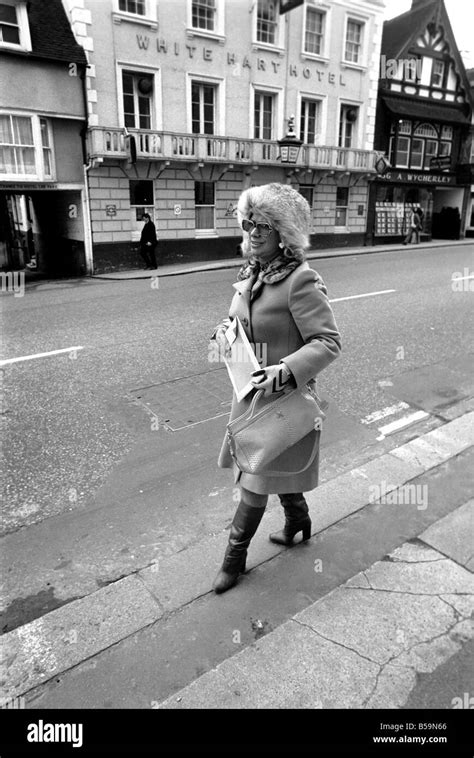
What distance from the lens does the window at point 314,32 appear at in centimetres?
2083

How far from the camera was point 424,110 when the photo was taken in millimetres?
26203

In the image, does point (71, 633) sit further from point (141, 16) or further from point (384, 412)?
point (141, 16)

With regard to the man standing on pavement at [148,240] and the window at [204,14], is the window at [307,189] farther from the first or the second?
the man standing on pavement at [148,240]

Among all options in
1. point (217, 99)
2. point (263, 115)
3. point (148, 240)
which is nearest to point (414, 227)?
point (263, 115)

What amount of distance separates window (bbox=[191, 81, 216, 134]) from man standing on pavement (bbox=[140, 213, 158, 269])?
4.35 meters

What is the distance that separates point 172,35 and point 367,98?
9751 mm

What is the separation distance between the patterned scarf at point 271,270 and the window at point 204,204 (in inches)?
698

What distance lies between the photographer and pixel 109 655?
239 centimetres

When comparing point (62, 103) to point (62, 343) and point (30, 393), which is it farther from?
point (30, 393)

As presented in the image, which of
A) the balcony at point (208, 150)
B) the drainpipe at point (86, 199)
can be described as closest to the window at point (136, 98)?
the balcony at point (208, 150)

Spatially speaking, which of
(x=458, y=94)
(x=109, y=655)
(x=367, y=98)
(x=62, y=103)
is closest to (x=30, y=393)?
(x=109, y=655)

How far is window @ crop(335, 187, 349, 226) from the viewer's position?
23.8m

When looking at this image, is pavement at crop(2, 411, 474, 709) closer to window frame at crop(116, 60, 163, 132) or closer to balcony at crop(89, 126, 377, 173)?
balcony at crop(89, 126, 377, 173)

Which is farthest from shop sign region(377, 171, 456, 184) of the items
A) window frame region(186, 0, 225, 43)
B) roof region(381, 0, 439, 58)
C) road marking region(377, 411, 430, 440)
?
road marking region(377, 411, 430, 440)
